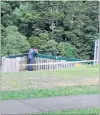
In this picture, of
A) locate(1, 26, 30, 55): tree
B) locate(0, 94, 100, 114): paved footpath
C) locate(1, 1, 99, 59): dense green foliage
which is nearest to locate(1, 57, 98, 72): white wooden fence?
locate(1, 26, 30, 55): tree

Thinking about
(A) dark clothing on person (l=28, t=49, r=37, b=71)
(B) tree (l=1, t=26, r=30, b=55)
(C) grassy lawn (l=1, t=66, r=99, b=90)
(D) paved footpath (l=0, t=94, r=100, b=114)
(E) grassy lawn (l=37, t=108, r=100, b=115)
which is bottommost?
(C) grassy lawn (l=1, t=66, r=99, b=90)

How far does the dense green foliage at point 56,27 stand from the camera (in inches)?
541

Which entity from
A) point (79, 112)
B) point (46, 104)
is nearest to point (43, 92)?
point (46, 104)

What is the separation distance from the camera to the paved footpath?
5.00 metres

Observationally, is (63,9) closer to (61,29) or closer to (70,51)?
(61,29)

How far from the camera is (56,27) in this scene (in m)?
15.5

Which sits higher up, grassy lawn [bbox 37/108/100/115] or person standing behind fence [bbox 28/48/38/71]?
person standing behind fence [bbox 28/48/38/71]

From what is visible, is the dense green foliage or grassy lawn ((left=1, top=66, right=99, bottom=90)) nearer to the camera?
grassy lawn ((left=1, top=66, right=99, bottom=90))

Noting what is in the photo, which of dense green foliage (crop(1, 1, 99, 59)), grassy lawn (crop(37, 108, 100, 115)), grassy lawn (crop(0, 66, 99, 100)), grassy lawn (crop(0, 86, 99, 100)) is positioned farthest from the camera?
dense green foliage (crop(1, 1, 99, 59))

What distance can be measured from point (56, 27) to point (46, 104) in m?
10.2

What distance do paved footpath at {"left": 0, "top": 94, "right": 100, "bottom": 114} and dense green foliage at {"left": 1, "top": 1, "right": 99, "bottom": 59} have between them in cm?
746

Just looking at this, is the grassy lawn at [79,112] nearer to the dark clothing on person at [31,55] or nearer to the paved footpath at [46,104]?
the paved footpath at [46,104]

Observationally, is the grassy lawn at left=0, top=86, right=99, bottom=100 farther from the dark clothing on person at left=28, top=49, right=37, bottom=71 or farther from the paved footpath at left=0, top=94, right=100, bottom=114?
the dark clothing on person at left=28, top=49, right=37, bottom=71

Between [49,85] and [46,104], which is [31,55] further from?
[46,104]
